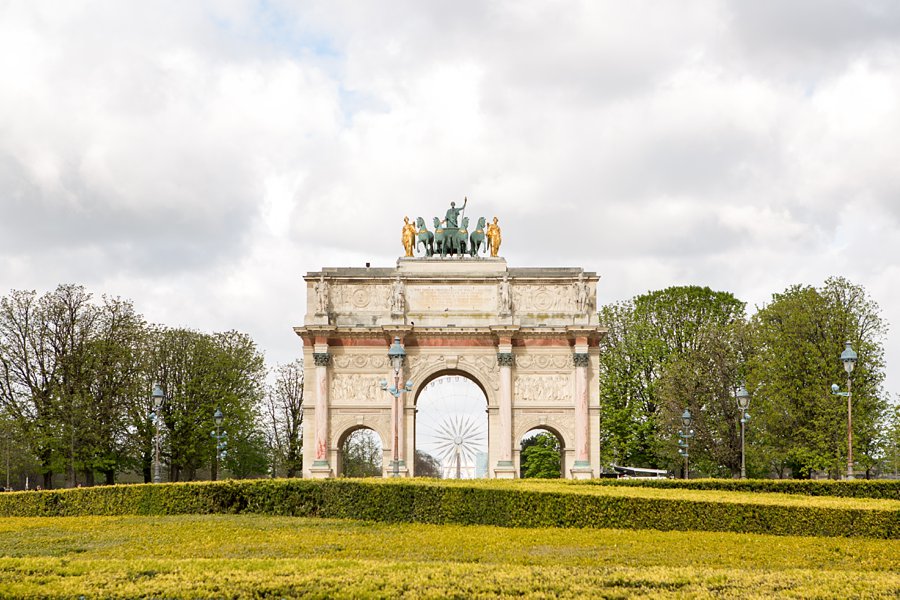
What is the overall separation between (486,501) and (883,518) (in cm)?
779

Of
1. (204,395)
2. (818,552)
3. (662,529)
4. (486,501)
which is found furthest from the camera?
(204,395)

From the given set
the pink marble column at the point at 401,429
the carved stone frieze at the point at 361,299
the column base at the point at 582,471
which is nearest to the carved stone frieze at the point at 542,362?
the column base at the point at 582,471

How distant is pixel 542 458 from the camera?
209 ft

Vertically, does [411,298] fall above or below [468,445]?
above

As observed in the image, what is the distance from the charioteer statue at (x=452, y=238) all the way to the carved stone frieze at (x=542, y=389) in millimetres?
6631

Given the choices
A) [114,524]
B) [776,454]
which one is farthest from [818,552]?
[776,454]

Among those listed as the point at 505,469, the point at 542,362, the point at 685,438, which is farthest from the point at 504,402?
the point at 685,438

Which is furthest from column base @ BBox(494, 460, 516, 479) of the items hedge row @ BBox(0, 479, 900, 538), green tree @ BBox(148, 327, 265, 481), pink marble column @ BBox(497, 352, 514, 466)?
hedge row @ BBox(0, 479, 900, 538)

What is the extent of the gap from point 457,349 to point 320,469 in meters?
8.59

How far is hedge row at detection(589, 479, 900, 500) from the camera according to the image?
81.4ft

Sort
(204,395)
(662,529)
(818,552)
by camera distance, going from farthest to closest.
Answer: (204,395) < (662,529) < (818,552)

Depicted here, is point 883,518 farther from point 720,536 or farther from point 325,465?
point 325,465

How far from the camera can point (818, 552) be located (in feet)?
48.9

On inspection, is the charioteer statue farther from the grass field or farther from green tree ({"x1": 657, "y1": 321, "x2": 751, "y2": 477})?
the grass field
